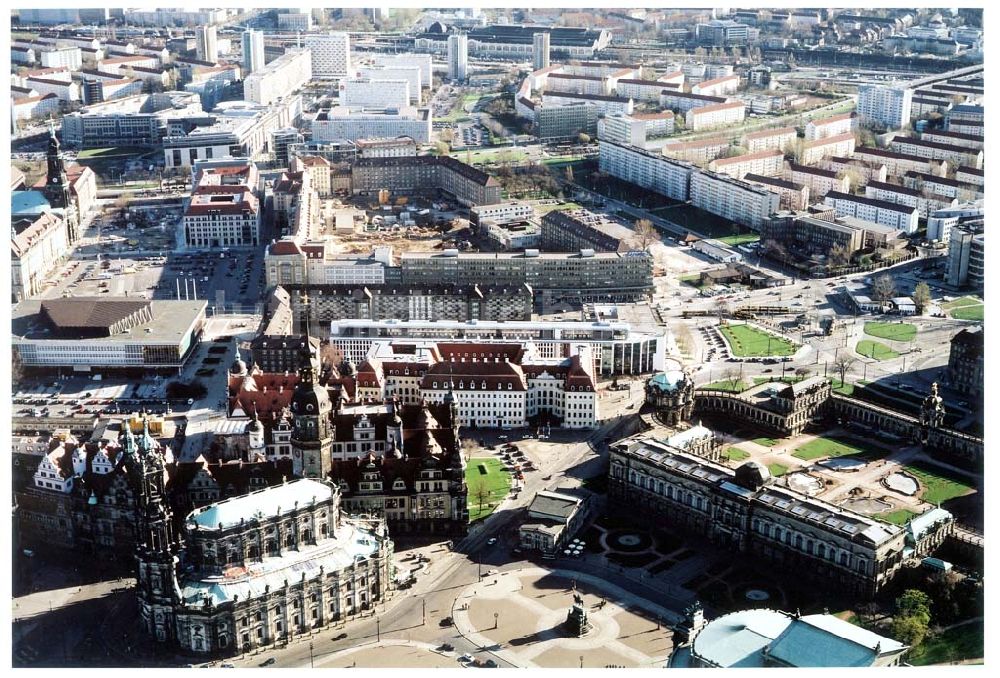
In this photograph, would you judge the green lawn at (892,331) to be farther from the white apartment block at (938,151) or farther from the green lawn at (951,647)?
the white apartment block at (938,151)

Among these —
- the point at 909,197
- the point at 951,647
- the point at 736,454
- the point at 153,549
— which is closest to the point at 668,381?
the point at 736,454

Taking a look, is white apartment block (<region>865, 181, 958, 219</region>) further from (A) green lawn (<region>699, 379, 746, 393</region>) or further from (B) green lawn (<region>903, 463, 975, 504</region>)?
(B) green lawn (<region>903, 463, 975, 504</region>)

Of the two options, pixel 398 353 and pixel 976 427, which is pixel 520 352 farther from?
pixel 976 427

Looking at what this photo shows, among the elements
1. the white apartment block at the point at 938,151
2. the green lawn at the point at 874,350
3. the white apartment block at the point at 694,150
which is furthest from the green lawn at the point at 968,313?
the white apartment block at the point at 694,150

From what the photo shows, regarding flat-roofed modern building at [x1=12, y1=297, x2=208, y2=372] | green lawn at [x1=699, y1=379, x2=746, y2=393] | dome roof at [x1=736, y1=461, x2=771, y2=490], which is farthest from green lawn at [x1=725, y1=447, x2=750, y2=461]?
flat-roofed modern building at [x1=12, y1=297, x2=208, y2=372]

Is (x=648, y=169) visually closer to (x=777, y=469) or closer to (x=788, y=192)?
(x=788, y=192)

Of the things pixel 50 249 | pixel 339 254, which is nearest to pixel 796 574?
pixel 339 254
